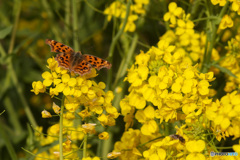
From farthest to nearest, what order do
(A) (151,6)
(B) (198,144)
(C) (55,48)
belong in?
(A) (151,6) → (C) (55,48) → (B) (198,144)

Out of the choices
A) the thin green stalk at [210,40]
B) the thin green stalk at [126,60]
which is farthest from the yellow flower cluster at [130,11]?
the thin green stalk at [210,40]

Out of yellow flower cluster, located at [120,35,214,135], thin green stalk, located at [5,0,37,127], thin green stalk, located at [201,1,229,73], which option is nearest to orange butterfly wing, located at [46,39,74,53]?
yellow flower cluster, located at [120,35,214,135]

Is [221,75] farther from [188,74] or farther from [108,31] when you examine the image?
[108,31]

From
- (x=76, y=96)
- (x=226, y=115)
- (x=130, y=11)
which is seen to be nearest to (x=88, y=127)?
(x=76, y=96)

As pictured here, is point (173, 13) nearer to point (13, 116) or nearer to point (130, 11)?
point (130, 11)

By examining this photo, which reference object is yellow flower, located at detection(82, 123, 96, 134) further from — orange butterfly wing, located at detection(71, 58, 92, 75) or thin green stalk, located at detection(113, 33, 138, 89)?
thin green stalk, located at detection(113, 33, 138, 89)

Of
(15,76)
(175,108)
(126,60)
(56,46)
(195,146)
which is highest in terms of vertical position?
(15,76)

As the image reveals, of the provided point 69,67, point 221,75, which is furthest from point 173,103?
point 221,75

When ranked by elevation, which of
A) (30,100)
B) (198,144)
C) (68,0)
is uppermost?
(68,0)
